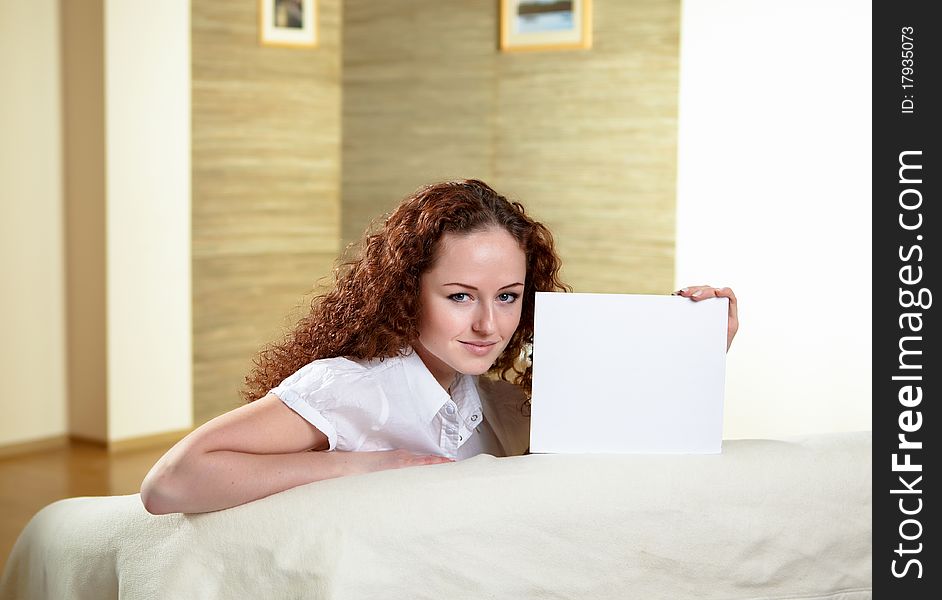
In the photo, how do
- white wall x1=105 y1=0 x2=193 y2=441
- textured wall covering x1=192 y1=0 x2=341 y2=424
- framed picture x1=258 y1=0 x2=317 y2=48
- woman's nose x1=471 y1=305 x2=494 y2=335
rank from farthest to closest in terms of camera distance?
framed picture x1=258 y1=0 x2=317 y2=48 → textured wall covering x1=192 y1=0 x2=341 y2=424 → white wall x1=105 y1=0 x2=193 y2=441 → woman's nose x1=471 y1=305 x2=494 y2=335

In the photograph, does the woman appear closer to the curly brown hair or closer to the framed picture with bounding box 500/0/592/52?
the curly brown hair

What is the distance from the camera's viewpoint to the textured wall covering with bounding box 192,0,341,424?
5.30 meters

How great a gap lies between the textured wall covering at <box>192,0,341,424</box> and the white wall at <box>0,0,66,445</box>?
636mm

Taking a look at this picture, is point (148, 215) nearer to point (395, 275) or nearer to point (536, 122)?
point (536, 122)

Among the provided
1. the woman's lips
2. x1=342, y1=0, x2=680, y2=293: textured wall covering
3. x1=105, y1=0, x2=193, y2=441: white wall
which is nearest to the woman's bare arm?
the woman's lips

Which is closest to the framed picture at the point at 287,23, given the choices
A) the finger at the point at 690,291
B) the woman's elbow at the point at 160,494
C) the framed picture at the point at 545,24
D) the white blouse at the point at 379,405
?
the framed picture at the point at 545,24

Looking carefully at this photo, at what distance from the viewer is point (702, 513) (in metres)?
1.23

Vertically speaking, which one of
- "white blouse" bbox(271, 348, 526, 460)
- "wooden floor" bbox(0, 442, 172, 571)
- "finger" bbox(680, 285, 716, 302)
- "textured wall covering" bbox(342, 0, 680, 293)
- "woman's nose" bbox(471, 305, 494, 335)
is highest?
"textured wall covering" bbox(342, 0, 680, 293)

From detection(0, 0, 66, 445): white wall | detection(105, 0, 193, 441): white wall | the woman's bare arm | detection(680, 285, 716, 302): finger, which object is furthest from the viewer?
detection(105, 0, 193, 441): white wall

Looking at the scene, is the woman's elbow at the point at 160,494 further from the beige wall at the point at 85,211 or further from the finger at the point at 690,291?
the beige wall at the point at 85,211

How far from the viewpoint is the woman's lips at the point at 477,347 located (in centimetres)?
162

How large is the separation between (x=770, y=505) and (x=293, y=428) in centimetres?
61

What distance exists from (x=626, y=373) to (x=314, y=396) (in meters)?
0.42

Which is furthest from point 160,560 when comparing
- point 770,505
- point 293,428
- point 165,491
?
point 770,505
